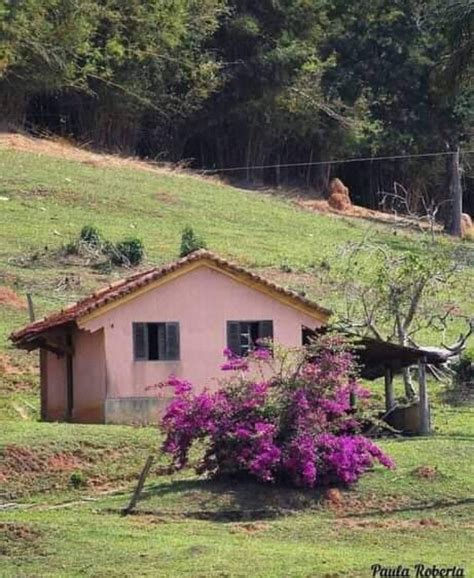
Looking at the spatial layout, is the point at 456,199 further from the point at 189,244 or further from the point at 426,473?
the point at 426,473

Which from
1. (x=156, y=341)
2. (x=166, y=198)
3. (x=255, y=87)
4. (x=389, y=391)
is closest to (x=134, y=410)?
(x=156, y=341)

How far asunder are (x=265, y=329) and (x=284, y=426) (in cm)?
792

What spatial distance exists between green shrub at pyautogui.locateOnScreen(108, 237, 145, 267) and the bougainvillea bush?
70.7ft

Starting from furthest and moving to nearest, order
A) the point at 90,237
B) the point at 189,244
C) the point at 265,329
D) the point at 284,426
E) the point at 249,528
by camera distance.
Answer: the point at 90,237 < the point at 189,244 < the point at 265,329 < the point at 284,426 < the point at 249,528

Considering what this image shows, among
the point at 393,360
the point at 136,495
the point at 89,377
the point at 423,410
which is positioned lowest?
the point at 136,495

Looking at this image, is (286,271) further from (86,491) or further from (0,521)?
(0,521)

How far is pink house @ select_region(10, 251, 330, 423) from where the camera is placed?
36.1 m

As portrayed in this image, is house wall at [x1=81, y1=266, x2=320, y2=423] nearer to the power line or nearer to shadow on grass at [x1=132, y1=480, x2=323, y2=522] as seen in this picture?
shadow on grass at [x1=132, y1=480, x2=323, y2=522]

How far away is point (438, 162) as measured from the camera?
74.1m

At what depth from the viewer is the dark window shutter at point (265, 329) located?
121 feet

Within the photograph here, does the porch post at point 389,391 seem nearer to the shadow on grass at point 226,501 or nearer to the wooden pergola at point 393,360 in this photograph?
the wooden pergola at point 393,360

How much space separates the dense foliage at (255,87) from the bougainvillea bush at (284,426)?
37804 millimetres

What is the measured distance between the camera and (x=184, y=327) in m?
36.6

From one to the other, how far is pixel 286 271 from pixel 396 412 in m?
17.2
